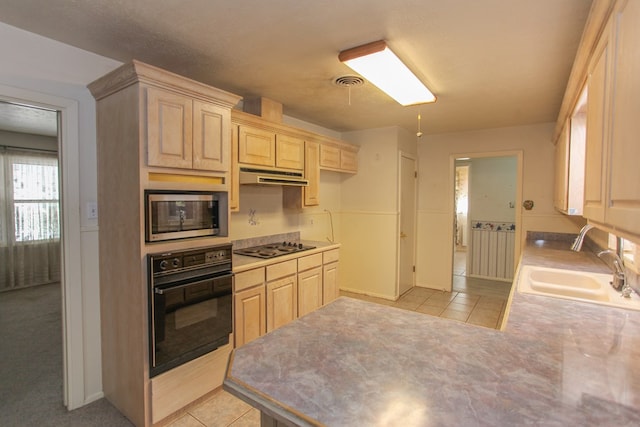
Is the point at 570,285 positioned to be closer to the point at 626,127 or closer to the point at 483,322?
A: the point at 483,322

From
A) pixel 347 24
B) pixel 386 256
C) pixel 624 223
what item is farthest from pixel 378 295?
pixel 624 223

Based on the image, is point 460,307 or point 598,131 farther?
point 460,307

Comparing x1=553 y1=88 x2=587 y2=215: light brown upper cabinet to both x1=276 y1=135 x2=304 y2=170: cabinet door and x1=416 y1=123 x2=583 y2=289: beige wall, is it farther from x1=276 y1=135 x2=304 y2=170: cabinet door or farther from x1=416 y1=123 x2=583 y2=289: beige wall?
x1=276 y1=135 x2=304 y2=170: cabinet door

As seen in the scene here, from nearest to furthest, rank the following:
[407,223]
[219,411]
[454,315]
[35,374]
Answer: [219,411] → [35,374] → [454,315] → [407,223]

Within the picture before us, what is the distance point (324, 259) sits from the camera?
3.59 meters

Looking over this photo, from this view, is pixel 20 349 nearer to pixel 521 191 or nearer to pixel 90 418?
pixel 90 418

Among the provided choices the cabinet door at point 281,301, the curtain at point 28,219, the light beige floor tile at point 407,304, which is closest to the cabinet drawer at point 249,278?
the cabinet door at point 281,301

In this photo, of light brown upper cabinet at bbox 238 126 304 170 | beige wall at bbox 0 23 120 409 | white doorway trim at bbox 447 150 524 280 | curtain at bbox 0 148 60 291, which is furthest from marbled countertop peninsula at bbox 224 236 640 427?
curtain at bbox 0 148 60 291

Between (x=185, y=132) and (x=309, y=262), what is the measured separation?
71.4 inches

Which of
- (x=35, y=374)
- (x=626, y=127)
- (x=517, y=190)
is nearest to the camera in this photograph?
(x=626, y=127)

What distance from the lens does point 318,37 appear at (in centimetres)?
199

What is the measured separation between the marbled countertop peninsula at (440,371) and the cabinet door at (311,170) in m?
2.34

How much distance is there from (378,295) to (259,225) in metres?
2.08

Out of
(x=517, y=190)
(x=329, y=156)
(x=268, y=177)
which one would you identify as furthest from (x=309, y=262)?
(x=517, y=190)
